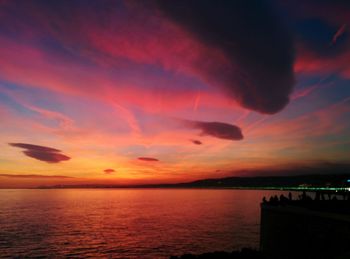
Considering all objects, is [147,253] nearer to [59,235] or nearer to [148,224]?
[59,235]

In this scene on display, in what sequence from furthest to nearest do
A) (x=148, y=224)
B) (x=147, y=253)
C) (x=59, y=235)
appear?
(x=148, y=224)
(x=59, y=235)
(x=147, y=253)

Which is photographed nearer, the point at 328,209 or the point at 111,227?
the point at 328,209

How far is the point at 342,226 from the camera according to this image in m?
23.2

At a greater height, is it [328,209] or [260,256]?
[328,209]

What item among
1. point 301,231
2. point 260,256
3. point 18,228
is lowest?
point 18,228

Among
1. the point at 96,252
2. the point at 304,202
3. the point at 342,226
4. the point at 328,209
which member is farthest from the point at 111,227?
the point at 342,226

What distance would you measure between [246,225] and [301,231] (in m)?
42.2

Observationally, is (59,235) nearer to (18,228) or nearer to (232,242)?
(18,228)

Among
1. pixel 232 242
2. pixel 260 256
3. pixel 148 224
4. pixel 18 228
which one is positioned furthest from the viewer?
pixel 148 224

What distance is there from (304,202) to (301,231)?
14.2m

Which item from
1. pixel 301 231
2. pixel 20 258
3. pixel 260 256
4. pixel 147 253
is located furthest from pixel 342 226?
pixel 20 258

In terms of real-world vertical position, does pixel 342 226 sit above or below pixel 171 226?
above

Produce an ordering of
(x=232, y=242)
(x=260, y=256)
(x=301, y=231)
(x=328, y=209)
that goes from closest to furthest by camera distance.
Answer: (x=301, y=231)
(x=260, y=256)
(x=328, y=209)
(x=232, y=242)

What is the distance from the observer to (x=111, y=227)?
71125 mm
